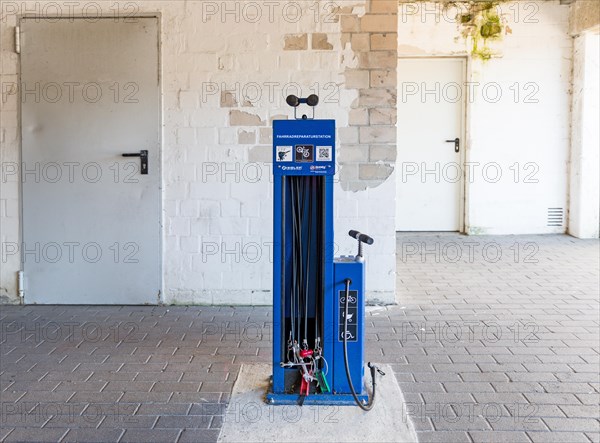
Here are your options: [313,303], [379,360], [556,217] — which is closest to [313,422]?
[313,303]

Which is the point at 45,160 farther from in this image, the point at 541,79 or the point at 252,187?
the point at 541,79

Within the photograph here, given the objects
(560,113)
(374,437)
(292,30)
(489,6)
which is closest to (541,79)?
(560,113)

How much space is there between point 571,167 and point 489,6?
2.38 meters

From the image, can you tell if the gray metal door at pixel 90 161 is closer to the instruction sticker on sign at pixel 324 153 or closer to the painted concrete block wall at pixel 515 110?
the instruction sticker on sign at pixel 324 153

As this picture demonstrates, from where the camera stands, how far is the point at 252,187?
5500mm

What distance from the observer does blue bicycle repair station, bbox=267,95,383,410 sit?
339 cm

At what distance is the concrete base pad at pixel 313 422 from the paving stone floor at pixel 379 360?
7 cm

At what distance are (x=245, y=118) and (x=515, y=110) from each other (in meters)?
5.10

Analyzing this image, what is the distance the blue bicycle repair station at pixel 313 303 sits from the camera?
3.39m

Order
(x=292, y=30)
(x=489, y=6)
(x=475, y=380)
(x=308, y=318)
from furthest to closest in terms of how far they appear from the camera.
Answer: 1. (x=489, y=6)
2. (x=292, y=30)
3. (x=475, y=380)
4. (x=308, y=318)

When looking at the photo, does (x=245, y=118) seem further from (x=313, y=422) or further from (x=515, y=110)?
(x=515, y=110)

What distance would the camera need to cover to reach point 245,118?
5.45 metres

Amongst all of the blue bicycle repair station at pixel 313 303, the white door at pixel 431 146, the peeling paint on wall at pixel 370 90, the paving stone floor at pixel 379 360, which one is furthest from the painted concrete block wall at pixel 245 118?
the white door at pixel 431 146

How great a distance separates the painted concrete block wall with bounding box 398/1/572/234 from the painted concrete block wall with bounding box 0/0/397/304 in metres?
3.98
